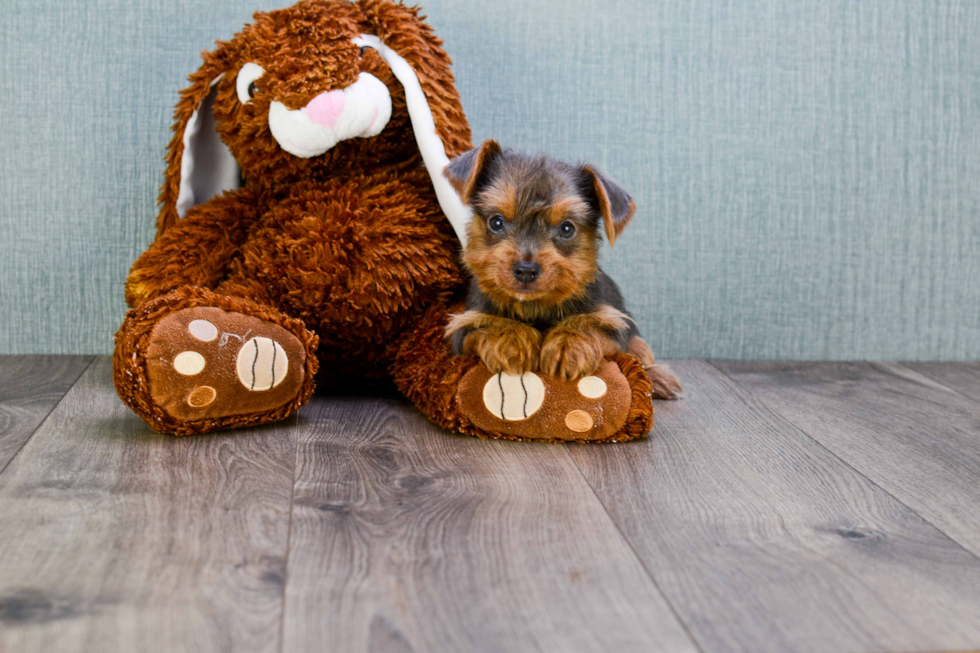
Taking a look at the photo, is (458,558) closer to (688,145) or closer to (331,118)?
(331,118)

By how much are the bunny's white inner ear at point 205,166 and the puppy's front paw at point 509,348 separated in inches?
33.3

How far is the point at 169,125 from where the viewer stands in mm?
2402

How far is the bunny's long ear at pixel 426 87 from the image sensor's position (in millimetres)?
1952

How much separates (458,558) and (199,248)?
114 cm

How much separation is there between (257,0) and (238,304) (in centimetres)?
101

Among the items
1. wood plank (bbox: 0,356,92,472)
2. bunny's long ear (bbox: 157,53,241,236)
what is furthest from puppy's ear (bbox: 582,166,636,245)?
wood plank (bbox: 0,356,92,472)

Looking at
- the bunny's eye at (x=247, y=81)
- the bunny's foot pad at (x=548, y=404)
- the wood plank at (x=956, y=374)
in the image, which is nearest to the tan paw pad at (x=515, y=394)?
the bunny's foot pad at (x=548, y=404)

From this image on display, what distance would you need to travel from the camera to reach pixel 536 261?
1639 mm

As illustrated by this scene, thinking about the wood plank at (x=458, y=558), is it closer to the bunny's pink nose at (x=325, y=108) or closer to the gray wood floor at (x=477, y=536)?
the gray wood floor at (x=477, y=536)

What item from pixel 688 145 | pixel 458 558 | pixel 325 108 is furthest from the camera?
pixel 688 145

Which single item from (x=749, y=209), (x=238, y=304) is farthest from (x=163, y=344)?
(x=749, y=209)

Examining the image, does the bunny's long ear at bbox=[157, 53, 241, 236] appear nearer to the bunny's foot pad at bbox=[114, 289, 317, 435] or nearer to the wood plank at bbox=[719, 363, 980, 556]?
the bunny's foot pad at bbox=[114, 289, 317, 435]

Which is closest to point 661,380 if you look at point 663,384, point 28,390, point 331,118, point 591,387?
point 663,384

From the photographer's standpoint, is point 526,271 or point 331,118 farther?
point 331,118
